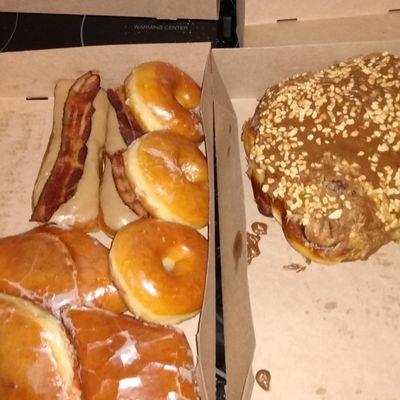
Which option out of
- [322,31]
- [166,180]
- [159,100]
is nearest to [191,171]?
[166,180]

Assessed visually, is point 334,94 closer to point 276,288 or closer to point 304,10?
point 304,10

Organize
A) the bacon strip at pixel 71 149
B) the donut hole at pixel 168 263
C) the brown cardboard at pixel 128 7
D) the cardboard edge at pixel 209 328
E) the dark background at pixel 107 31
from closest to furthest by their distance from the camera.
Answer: the cardboard edge at pixel 209 328 < the donut hole at pixel 168 263 < the bacon strip at pixel 71 149 < the brown cardboard at pixel 128 7 < the dark background at pixel 107 31

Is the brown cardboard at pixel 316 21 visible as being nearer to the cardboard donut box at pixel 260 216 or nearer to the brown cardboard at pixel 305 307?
the cardboard donut box at pixel 260 216

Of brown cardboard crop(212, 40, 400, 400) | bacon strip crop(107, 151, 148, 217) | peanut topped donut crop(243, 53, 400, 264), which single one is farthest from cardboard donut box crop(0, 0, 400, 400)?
bacon strip crop(107, 151, 148, 217)

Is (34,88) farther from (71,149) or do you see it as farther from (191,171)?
(191,171)

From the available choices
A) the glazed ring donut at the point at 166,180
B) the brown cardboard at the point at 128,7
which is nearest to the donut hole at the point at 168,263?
the glazed ring donut at the point at 166,180

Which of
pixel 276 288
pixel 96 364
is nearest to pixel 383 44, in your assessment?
pixel 276 288

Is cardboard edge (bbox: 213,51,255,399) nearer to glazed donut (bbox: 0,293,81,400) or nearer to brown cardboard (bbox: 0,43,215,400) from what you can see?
brown cardboard (bbox: 0,43,215,400)
